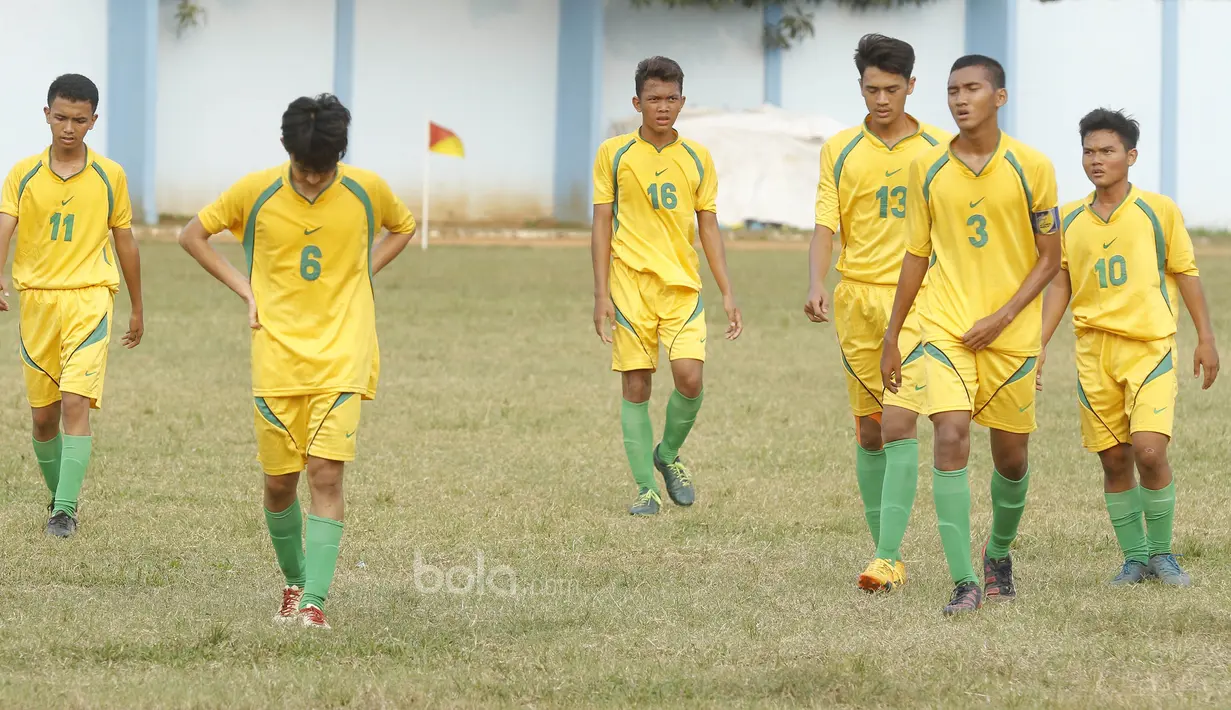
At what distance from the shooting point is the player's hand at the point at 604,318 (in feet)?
26.8

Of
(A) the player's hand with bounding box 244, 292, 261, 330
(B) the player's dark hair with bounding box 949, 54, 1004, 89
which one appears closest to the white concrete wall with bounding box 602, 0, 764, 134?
(B) the player's dark hair with bounding box 949, 54, 1004, 89

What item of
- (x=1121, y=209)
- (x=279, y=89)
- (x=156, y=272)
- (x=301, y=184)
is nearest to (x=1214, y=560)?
(x=1121, y=209)

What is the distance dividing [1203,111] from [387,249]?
39.3 metres

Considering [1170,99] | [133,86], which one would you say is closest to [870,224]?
[133,86]

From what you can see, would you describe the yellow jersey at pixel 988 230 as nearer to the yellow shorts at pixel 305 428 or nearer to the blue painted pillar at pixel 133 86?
the yellow shorts at pixel 305 428

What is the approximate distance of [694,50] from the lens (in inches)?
1581

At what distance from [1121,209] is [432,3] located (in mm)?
31191

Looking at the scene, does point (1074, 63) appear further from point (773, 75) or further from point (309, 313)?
point (309, 313)

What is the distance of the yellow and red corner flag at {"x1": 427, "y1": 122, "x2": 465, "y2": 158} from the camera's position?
29.9m

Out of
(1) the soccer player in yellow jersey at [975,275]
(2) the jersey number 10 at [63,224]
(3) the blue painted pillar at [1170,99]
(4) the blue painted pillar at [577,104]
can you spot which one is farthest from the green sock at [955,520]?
(3) the blue painted pillar at [1170,99]

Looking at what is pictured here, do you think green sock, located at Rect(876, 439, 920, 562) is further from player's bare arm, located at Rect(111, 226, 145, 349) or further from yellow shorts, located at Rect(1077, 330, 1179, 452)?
player's bare arm, located at Rect(111, 226, 145, 349)

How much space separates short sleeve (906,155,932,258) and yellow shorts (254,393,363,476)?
2.05m

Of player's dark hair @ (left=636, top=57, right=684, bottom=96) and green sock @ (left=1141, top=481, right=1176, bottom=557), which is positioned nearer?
green sock @ (left=1141, top=481, right=1176, bottom=557)

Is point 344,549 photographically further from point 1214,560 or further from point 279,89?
point 279,89
